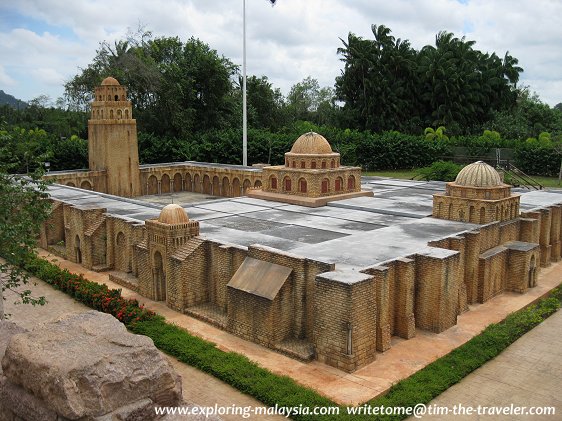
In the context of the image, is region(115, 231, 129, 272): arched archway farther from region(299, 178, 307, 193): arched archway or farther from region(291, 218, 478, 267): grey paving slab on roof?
region(299, 178, 307, 193): arched archway

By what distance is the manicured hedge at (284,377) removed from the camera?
11875mm

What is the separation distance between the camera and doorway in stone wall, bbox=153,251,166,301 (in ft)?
59.8

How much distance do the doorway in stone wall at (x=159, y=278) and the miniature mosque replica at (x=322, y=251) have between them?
37 mm

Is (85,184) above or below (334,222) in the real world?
above

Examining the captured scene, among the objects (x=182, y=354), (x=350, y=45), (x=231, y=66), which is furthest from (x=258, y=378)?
(x=350, y=45)

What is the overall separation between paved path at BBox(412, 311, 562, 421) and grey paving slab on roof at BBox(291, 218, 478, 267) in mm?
3648

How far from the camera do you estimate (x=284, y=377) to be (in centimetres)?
1273

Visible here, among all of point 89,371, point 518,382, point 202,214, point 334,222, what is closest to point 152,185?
point 202,214

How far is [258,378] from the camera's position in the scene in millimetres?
12609

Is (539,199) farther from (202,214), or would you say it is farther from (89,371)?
(89,371)

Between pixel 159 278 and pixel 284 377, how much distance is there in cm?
704

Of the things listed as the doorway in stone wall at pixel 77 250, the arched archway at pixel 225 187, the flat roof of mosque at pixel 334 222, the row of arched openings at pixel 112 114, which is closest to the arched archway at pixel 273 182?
the flat roof of mosque at pixel 334 222

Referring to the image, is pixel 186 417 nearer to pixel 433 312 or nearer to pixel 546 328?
pixel 433 312

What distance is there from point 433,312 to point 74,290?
36.7 feet
